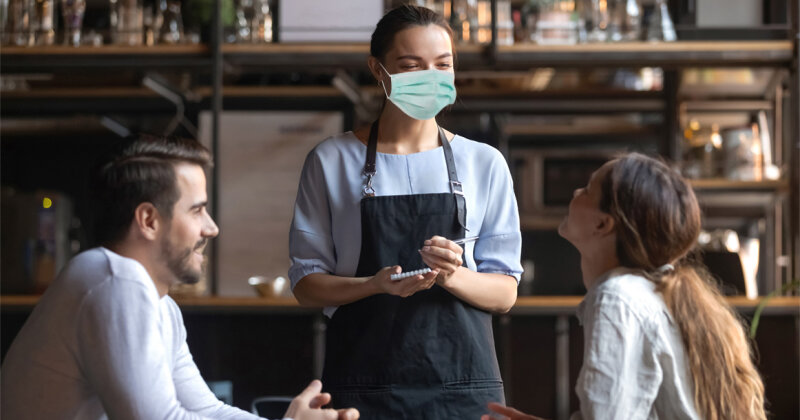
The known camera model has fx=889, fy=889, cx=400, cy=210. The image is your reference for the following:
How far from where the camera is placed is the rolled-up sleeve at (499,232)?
6.01 ft

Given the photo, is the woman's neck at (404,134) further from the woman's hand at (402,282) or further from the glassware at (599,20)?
the glassware at (599,20)

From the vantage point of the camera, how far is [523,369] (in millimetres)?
3775

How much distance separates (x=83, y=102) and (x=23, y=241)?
2.98 feet

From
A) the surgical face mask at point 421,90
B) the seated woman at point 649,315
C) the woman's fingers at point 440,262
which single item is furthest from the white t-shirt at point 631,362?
the surgical face mask at point 421,90

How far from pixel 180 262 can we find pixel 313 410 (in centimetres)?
33

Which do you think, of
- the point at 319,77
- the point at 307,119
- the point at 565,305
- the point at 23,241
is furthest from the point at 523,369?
the point at 23,241

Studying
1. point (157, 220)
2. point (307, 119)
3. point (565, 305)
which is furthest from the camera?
point (307, 119)

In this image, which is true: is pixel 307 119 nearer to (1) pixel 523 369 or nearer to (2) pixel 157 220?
(1) pixel 523 369

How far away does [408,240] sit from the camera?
1.84m

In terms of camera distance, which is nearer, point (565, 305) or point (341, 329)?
point (341, 329)

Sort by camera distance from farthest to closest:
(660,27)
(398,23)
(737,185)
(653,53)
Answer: (737,185)
(660,27)
(653,53)
(398,23)

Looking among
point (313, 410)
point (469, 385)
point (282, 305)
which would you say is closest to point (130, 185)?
point (313, 410)

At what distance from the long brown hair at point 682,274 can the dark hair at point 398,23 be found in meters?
0.47

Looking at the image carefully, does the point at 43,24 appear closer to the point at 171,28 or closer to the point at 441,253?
the point at 171,28
